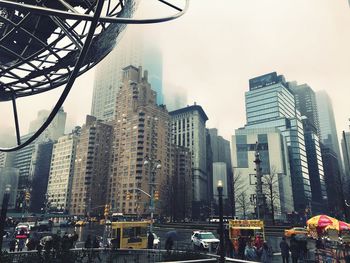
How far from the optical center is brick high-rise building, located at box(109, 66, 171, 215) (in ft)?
319

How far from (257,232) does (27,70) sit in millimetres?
21402

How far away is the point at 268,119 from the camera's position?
126m

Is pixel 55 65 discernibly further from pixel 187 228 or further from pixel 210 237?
pixel 187 228

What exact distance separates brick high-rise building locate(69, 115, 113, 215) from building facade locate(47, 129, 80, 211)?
12.1m

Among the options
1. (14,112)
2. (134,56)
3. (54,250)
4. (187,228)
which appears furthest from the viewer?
(134,56)

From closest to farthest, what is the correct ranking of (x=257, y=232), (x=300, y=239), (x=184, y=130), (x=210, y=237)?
(x=300, y=239) → (x=257, y=232) → (x=210, y=237) → (x=184, y=130)

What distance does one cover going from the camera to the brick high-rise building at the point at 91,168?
4264 inches

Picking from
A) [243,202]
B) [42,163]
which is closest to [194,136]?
[42,163]

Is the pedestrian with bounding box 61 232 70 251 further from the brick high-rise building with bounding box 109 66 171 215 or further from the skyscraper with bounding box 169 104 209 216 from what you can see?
the skyscraper with bounding box 169 104 209 216

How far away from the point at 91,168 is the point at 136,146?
69.0 feet

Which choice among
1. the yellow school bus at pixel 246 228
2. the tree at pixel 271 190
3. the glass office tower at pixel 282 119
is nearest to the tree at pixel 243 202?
the tree at pixel 271 190

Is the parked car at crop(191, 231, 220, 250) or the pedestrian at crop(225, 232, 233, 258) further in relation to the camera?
the parked car at crop(191, 231, 220, 250)

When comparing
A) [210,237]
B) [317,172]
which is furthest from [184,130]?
[210,237]

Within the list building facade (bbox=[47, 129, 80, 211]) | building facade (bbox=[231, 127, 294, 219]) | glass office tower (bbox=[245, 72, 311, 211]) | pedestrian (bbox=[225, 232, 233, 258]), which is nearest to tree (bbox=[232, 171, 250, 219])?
building facade (bbox=[231, 127, 294, 219])
